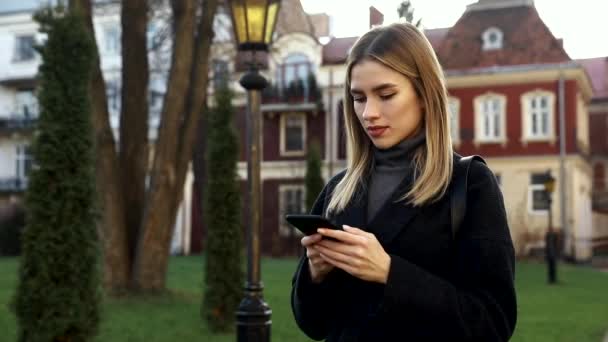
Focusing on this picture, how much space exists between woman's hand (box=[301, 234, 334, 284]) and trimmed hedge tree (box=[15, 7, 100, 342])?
767cm

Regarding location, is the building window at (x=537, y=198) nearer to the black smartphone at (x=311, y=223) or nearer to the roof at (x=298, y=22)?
the roof at (x=298, y=22)

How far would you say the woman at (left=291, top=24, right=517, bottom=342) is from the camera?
200 cm

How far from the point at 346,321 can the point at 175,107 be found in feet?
44.5

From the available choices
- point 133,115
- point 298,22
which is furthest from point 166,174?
point 298,22

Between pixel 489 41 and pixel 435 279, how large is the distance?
32.0m

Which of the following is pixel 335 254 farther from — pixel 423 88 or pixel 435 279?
pixel 423 88

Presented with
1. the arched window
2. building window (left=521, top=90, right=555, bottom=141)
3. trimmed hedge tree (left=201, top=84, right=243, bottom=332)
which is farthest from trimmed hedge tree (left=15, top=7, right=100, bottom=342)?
the arched window

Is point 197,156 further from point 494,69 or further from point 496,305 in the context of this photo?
Result: point 496,305

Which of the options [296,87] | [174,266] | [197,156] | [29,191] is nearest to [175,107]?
[29,191]

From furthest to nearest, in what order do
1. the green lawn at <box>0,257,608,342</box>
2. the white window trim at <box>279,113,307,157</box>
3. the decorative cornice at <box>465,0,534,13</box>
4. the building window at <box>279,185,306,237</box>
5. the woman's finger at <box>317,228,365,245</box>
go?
the white window trim at <box>279,113,307,157</box> < the building window at <box>279,185,306,237</box> < the decorative cornice at <box>465,0,534,13</box> < the green lawn at <box>0,257,608,342</box> < the woman's finger at <box>317,228,365,245</box>

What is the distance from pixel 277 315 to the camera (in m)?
13.7

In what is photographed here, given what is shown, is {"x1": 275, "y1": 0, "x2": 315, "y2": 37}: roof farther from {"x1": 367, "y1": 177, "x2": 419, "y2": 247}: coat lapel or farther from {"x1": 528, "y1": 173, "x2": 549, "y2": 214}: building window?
{"x1": 367, "y1": 177, "x2": 419, "y2": 247}: coat lapel

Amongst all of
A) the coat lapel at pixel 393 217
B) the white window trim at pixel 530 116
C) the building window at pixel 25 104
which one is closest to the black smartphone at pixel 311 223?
the coat lapel at pixel 393 217

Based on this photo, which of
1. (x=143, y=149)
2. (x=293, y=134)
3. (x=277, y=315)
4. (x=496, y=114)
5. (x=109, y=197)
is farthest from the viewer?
(x=293, y=134)
